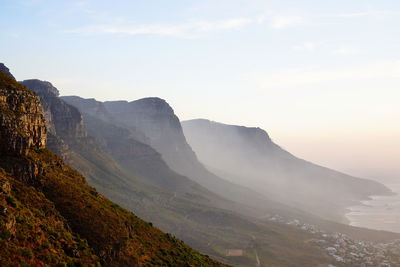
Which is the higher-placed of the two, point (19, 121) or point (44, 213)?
point (19, 121)

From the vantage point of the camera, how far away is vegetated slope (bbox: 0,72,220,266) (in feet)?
110

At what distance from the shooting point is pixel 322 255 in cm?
17188

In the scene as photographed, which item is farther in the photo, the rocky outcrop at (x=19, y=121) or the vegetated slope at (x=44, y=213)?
the rocky outcrop at (x=19, y=121)

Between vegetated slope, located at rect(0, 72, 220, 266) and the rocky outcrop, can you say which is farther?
the rocky outcrop

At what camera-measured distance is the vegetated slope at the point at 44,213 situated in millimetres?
33438

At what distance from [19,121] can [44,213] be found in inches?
536

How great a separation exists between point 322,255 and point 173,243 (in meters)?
129

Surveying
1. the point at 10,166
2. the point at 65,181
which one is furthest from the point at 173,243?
the point at 10,166

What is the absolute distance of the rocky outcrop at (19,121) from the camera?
4397 centimetres

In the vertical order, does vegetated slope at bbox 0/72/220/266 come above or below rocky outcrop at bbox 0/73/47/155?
below

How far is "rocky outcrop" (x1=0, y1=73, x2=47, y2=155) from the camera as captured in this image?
43969 mm

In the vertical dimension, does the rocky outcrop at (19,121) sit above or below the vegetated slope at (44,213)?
above

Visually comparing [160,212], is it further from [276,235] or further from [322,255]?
[322,255]

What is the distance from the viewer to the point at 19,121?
153 ft
